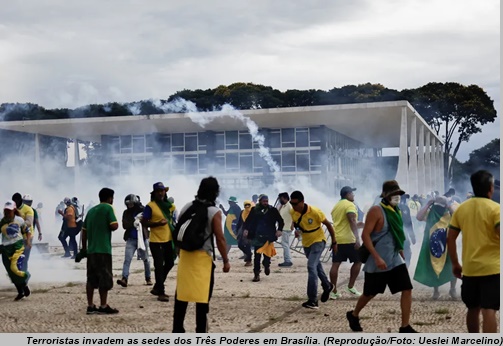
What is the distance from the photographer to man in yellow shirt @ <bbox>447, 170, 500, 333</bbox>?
21.3 ft

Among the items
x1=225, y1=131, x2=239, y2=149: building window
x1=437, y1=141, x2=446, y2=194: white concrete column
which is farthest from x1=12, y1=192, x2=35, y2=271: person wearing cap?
x1=437, y1=141, x2=446, y2=194: white concrete column

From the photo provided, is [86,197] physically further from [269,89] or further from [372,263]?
[372,263]

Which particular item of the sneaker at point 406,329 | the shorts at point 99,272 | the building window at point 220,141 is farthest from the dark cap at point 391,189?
the building window at point 220,141

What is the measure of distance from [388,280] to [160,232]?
4192 mm

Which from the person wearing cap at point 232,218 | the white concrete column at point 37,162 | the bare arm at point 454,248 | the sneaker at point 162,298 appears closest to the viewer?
Answer: the bare arm at point 454,248

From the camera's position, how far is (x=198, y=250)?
7.08 meters

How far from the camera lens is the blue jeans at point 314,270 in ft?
32.2

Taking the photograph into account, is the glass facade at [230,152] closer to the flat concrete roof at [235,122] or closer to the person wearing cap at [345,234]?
the flat concrete roof at [235,122]

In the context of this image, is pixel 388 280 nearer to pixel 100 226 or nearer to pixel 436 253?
pixel 436 253

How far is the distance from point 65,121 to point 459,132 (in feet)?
97.9

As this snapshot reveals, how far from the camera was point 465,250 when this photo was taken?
6.67 meters

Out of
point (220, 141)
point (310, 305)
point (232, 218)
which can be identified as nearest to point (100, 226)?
point (310, 305)

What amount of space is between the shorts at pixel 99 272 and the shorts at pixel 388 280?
339 centimetres
